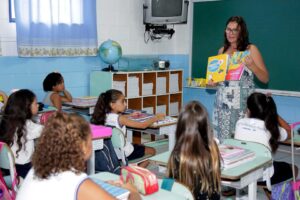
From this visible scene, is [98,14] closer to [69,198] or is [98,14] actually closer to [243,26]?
[243,26]

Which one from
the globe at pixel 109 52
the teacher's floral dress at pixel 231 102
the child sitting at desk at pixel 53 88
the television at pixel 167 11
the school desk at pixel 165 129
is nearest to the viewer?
the teacher's floral dress at pixel 231 102

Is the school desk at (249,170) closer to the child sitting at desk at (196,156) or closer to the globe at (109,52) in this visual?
the child sitting at desk at (196,156)

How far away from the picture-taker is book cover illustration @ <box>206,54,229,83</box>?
132 inches

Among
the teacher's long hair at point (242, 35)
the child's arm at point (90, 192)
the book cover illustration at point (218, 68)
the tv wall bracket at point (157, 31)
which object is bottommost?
the child's arm at point (90, 192)

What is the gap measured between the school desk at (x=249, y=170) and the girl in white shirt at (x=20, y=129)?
3.37ft

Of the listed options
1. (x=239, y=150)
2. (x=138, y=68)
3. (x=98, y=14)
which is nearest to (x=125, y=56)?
(x=138, y=68)

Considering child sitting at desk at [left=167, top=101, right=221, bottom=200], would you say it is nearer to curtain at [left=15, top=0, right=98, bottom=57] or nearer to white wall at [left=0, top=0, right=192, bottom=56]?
curtain at [left=15, top=0, right=98, bottom=57]

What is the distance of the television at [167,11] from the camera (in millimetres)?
6141

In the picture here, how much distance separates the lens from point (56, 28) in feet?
16.7

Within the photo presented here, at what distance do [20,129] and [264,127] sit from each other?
1869mm

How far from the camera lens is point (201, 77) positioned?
6801 mm

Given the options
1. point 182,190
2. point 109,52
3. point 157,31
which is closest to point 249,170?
point 182,190

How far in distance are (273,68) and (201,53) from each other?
137 centimetres

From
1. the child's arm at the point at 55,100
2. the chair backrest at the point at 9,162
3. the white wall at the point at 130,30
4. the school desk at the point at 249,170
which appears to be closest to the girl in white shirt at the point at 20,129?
the chair backrest at the point at 9,162
